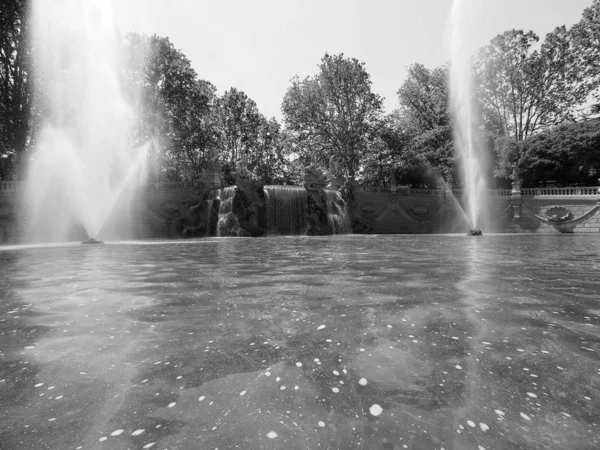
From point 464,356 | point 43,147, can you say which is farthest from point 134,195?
point 464,356

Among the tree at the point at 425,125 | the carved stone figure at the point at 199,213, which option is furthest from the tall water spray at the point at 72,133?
the tree at the point at 425,125

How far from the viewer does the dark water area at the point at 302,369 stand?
162 centimetres

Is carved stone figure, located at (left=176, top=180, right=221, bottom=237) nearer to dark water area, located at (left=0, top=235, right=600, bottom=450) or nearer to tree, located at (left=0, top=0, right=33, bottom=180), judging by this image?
tree, located at (left=0, top=0, right=33, bottom=180)

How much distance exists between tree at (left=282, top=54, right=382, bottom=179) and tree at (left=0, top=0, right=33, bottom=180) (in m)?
21.3

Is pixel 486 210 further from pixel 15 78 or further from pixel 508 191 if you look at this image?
pixel 15 78

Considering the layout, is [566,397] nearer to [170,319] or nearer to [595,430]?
[595,430]

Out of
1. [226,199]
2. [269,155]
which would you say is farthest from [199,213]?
[269,155]

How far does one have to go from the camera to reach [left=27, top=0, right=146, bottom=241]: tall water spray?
21.1 m

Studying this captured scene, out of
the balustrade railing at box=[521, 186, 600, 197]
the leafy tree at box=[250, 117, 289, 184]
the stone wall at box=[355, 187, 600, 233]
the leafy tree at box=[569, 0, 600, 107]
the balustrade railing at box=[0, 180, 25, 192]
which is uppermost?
the leafy tree at box=[569, 0, 600, 107]

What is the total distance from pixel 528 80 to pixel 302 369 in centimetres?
4033

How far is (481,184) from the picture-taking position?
3291 centimetres

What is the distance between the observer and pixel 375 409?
1.81 meters

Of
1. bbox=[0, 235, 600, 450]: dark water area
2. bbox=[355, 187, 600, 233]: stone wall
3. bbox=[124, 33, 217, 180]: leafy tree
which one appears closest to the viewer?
bbox=[0, 235, 600, 450]: dark water area

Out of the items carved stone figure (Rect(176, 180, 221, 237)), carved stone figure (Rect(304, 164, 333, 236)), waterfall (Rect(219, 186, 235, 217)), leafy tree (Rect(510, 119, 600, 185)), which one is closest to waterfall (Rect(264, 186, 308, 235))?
carved stone figure (Rect(304, 164, 333, 236))
